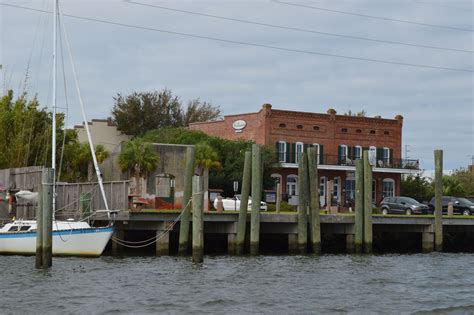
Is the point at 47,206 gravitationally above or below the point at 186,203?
below

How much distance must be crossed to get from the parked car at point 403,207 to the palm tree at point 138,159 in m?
15.6

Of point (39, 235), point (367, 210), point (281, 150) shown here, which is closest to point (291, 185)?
point (281, 150)

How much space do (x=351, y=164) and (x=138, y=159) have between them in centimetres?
2388

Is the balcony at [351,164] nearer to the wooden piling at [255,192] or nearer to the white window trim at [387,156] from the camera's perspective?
the white window trim at [387,156]

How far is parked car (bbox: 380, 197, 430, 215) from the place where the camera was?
5725 cm

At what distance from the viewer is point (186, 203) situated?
37.1 m

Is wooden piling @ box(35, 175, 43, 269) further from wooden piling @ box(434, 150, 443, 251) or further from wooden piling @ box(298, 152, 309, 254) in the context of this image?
wooden piling @ box(434, 150, 443, 251)

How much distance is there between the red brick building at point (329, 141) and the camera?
232 feet

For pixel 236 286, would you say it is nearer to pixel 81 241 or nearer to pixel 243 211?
pixel 81 241

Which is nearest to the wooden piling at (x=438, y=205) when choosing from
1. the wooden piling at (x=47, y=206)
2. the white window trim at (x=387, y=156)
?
the wooden piling at (x=47, y=206)

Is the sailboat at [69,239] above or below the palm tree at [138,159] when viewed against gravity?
below

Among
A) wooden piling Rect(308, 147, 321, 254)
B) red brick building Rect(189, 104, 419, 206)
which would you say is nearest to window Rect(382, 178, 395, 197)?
red brick building Rect(189, 104, 419, 206)

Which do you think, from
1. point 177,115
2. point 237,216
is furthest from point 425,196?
point 237,216

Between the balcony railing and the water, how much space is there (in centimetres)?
3386
